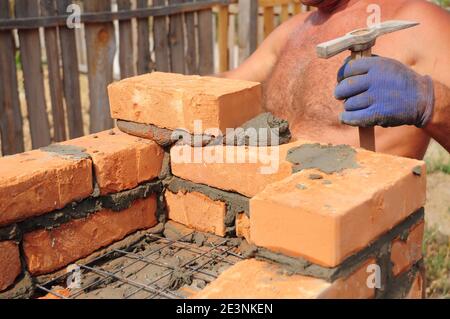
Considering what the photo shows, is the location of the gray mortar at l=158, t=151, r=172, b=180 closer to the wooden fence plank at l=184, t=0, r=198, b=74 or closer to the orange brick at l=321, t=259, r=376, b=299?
the orange brick at l=321, t=259, r=376, b=299

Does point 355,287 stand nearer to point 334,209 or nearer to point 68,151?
point 334,209

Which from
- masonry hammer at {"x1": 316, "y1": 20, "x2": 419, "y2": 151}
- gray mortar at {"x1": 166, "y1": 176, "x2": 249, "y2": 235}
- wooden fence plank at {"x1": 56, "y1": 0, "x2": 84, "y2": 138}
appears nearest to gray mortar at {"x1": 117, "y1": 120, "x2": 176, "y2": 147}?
gray mortar at {"x1": 166, "y1": 176, "x2": 249, "y2": 235}

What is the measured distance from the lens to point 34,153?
2404 millimetres

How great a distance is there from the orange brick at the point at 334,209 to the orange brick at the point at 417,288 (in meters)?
0.29

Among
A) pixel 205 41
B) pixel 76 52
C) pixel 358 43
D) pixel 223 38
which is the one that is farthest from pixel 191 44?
pixel 358 43

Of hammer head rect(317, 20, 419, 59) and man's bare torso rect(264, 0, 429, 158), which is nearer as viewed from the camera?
hammer head rect(317, 20, 419, 59)

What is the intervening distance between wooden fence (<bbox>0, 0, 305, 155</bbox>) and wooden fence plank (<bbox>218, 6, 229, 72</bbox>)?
0.11 m

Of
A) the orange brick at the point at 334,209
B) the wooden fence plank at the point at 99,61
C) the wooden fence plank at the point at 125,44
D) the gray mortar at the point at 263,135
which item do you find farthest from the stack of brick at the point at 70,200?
the wooden fence plank at the point at 125,44

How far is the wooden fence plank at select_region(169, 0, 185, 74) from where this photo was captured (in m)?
5.36

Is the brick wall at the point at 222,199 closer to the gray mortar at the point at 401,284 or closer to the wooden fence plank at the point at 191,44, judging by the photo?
the gray mortar at the point at 401,284

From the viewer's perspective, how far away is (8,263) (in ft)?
7.16

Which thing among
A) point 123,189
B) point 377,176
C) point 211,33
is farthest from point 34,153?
point 211,33

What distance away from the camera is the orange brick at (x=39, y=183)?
2.13 m

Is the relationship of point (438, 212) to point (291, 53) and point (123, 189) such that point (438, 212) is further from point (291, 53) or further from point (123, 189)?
point (123, 189)
